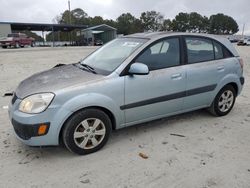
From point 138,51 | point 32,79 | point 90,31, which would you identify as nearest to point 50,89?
point 32,79

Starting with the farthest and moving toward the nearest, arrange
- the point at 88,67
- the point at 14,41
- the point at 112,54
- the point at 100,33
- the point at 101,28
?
the point at 100,33 → the point at 101,28 → the point at 14,41 → the point at 112,54 → the point at 88,67

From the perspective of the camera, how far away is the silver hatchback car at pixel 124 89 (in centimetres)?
314

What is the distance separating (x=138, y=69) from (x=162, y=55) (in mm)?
682

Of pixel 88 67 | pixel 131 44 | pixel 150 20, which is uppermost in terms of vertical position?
pixel 150 20

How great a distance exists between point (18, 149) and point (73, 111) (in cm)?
109

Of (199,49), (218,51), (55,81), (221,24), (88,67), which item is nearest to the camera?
(55,81)

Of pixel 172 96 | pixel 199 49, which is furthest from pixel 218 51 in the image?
pixel 172 96

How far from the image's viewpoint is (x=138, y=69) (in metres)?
3.50

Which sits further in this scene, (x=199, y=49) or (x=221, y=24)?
(x=221, y=24)

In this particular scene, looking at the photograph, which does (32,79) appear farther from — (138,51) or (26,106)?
(138,51)

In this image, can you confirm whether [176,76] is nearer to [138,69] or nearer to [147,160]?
[138,69]

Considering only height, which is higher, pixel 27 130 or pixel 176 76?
pixel 176 76

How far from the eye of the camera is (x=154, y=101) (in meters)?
3.83

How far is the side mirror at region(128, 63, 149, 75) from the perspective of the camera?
11.5 ft
